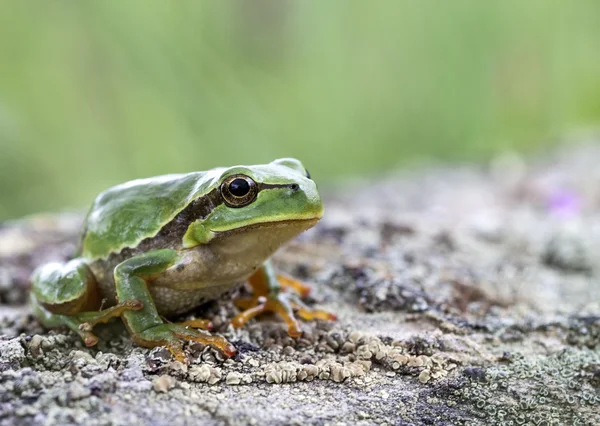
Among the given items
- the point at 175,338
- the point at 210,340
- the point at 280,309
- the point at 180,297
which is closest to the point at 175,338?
the point at 175,338

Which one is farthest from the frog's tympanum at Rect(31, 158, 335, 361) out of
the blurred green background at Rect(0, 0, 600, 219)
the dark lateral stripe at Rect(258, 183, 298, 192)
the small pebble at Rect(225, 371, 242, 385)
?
the blurred green background at Rect(0, 0, 600, 219)

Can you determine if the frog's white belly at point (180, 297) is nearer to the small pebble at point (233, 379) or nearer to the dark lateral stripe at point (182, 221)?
the dark lateral stripe at point (182, 221)

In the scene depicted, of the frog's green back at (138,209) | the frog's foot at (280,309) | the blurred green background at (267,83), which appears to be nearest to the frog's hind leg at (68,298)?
the frog's green back at (138,209)

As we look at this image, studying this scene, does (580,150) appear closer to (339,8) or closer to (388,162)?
(388,162)

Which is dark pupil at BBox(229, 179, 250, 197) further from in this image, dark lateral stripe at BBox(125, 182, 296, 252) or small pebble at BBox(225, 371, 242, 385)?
small pebble at BBox(225, 371, 242, 385)

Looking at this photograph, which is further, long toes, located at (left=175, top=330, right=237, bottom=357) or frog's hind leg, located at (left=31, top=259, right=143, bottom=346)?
frog's hind leg, located at (left=31, top=259, right=143, bottom=346)

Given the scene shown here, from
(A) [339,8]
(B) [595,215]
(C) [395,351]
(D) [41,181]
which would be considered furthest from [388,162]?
(C) [395,351]

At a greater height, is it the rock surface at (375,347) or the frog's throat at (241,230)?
the frog's throat at (241,230)
